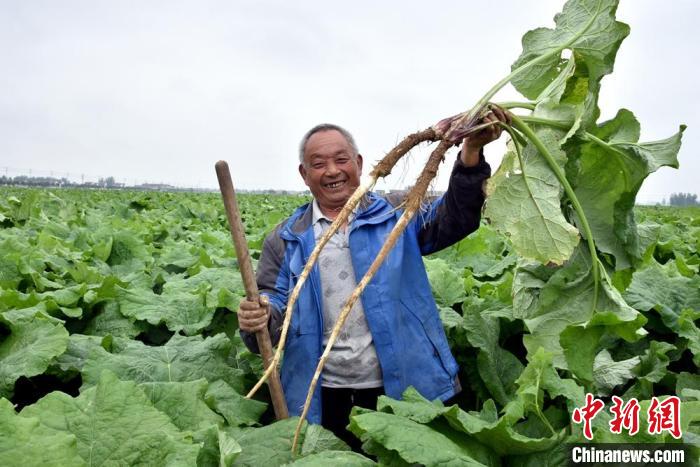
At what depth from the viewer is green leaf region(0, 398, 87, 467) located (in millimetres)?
1313

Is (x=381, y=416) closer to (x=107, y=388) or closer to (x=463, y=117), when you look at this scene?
(x=107, y=388)

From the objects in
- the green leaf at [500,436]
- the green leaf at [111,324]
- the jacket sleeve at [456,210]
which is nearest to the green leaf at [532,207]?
the jacket sleeve at [456,210]

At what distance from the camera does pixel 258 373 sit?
2.89 metres

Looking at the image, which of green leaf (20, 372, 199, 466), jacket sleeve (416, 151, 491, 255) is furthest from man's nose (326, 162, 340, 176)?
green leaf (20, 372, 199, 466)

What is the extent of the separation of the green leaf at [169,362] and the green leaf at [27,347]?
0.52ft

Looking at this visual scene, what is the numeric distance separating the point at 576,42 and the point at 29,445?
6.80 feet

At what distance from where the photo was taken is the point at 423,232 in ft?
9.11

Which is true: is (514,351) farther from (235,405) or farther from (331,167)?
(235,405)

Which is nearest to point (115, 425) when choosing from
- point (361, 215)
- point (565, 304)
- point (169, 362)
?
point (169, 362)

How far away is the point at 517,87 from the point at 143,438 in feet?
5.94

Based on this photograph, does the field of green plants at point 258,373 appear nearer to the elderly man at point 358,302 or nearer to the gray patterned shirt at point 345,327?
the elderly man at point 358,302

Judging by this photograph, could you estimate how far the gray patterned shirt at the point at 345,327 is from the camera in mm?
2727

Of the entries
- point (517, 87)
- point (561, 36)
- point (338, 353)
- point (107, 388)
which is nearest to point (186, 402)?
point (107, 388)
